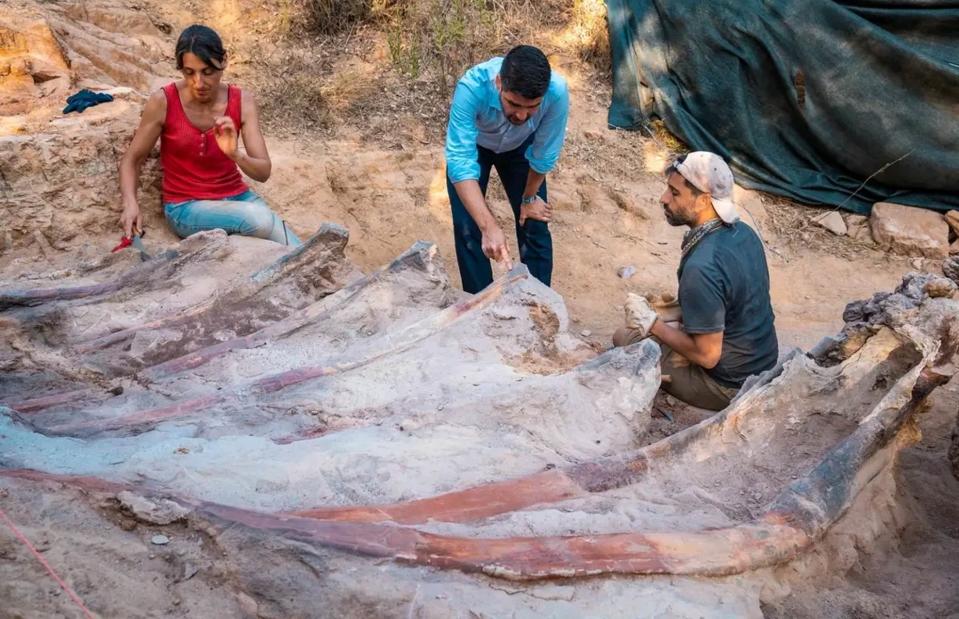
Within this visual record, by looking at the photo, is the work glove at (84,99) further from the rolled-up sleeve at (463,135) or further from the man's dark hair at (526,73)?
the man's dark hair at (526,73)

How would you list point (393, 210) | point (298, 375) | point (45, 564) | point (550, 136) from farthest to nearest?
point (393, 210), point (550, 136), point (298, 375), point (45, 564)

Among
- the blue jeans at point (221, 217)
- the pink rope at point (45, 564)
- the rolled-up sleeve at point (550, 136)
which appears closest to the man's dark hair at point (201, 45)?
the blue jeans at point (221, 217)

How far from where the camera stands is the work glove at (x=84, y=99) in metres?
4.00

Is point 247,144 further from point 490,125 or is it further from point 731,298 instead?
point 731,298

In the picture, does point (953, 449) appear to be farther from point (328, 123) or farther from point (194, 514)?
point (328, 123)

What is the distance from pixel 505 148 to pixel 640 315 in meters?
1.20

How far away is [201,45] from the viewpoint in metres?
3.54

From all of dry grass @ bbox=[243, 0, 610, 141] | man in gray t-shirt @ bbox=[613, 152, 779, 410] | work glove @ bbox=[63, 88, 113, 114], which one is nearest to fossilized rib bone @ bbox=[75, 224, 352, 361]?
man in gray t-shirt @ bbox=[613, 152, 779, 410]

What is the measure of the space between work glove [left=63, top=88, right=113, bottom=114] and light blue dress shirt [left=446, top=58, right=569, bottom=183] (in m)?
1.76

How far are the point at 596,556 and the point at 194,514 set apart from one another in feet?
2.76

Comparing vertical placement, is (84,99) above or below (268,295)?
above

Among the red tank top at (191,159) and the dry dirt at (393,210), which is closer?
the dry dirt at (393,210)

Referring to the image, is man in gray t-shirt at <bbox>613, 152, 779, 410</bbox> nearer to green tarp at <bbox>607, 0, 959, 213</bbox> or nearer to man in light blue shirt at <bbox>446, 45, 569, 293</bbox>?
man in light blue shirt at <bbox>446, 45, 569, 293</bbox>

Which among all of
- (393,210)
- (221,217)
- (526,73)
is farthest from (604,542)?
(393,210)
